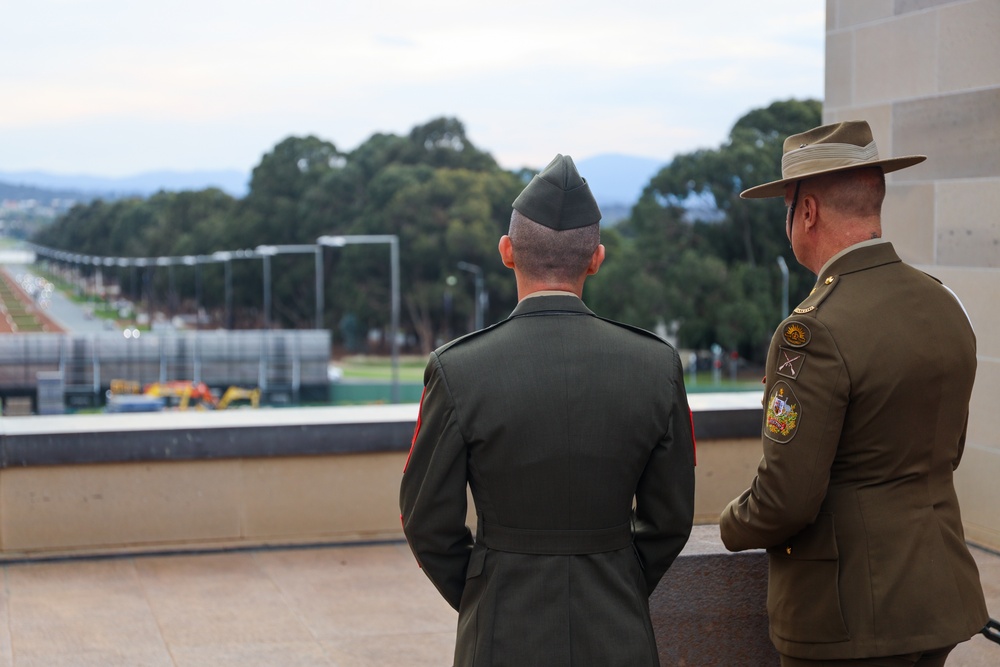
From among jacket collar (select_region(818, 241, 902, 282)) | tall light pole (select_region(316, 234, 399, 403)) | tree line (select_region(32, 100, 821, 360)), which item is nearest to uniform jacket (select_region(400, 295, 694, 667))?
jacket collar (select_region(818, 241, 902, 282))

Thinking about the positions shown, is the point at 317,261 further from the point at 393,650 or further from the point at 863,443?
the point at 863,443

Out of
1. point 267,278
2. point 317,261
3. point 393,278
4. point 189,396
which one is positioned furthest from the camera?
point 267,278

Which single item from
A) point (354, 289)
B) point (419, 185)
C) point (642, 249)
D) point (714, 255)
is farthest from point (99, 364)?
point (714, 255)

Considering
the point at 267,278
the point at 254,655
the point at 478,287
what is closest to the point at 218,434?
the point at 254,655

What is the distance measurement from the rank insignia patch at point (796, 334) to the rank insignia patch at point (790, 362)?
18 millimetres

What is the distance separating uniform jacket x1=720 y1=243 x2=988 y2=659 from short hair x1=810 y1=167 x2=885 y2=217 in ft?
0.31

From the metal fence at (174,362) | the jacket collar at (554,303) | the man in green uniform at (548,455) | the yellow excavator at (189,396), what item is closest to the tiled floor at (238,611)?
the man in green uniform at (548,455)

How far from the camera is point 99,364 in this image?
75.5 meters

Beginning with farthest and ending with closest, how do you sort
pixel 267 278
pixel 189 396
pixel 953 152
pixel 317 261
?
pixel 267 278, pixel 317 261, pixel 189 396, pixel 953 152

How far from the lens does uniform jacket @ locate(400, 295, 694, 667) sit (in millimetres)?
2330

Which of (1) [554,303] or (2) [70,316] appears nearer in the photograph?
(1) [554,303]

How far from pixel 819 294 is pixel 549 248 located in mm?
599

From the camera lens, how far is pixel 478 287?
247ft

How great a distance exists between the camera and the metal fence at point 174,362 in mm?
69625
